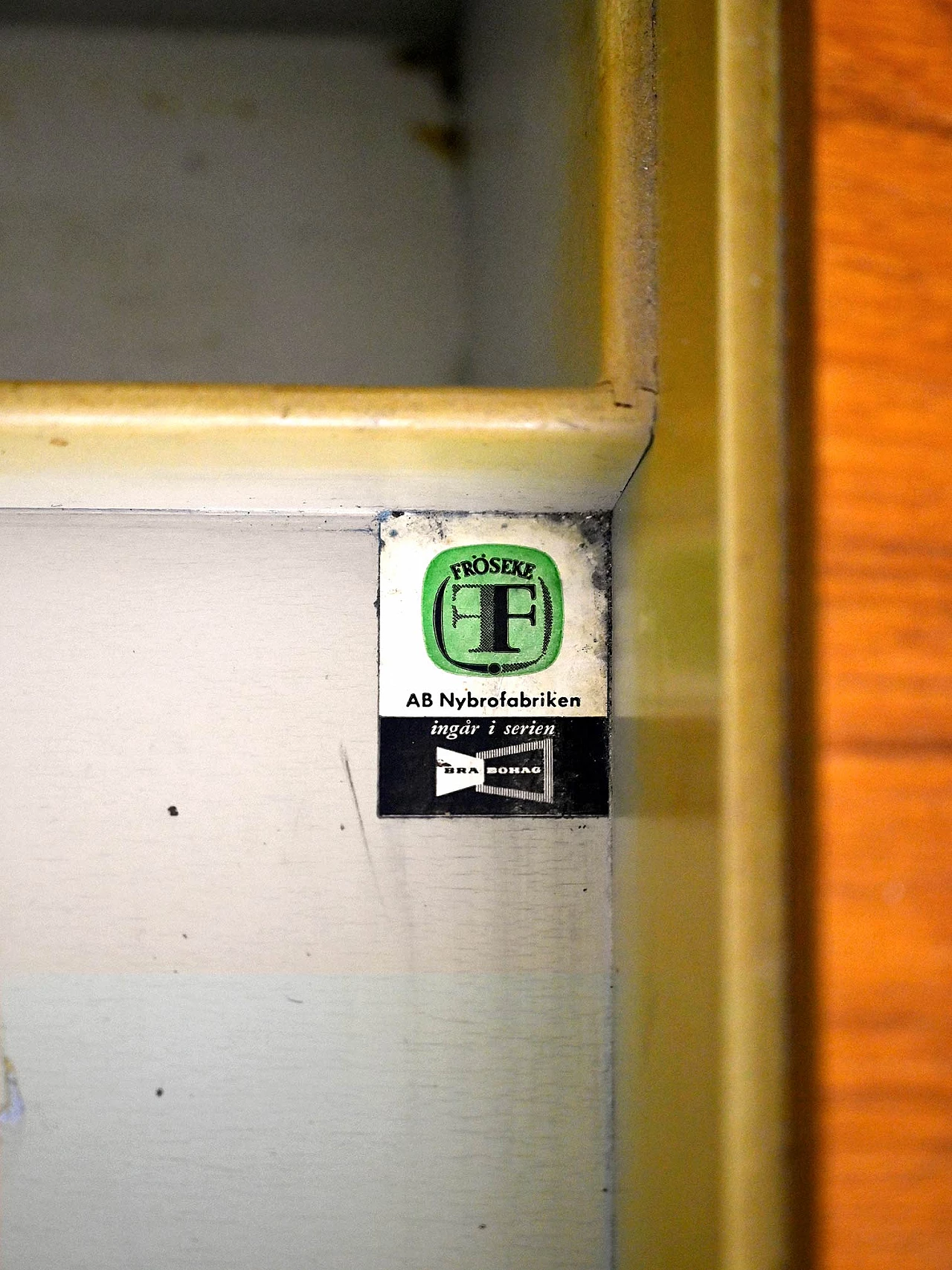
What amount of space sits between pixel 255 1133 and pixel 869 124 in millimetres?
910

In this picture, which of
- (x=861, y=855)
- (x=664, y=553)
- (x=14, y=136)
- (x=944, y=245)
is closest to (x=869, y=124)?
(x=944, y=245)

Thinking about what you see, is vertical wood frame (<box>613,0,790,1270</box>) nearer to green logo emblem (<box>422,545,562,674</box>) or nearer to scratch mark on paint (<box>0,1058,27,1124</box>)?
green logo emblem (<box>422,545,562,674</box>)

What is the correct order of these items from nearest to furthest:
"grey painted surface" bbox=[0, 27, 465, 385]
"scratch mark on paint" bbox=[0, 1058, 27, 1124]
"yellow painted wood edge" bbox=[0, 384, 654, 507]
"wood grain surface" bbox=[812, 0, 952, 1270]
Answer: "wood grain surface" bbox=[812, 0, 952, 1270], "yellow painted wood edge" bbox=[0, 384, 654, 507], "scratch mark on paint" bbox=[0, 1058, 27, 1124], "grey painted surface" bbox=[0, 27, 465, 385]

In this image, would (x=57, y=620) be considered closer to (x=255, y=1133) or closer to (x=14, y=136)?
(x=255, y=1133)

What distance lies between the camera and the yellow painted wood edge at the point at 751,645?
1.55 ft

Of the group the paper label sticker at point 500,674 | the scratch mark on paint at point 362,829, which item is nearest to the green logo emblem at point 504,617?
the paper label sticker at point 500,674

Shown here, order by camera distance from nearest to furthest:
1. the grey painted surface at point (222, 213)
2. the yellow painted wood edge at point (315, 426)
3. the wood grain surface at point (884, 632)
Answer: the wood grain surface at point (884, 632)
the yellow painted wood edge at point (315, 426)
the grey painted surface at point (222, 213)

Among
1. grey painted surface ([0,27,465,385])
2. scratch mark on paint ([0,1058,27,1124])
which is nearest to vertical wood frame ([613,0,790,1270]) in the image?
scratch mark on paint ([0,1058,27,1124])

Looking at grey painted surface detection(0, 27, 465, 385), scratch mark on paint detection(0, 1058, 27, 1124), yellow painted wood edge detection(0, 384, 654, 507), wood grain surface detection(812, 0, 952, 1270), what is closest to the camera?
wood grain surface detection(812, 0, 952, 1270)

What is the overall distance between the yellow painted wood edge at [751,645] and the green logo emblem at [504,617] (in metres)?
0.34

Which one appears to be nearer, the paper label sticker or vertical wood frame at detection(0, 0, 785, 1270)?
vertical wood frame at detection(0, 0, 785, 1270)

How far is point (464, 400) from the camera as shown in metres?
0.62

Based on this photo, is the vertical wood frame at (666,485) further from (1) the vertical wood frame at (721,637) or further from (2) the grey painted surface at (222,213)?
(2) the grey painted surface at (222,213)

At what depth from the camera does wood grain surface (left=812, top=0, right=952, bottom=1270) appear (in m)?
0.44
